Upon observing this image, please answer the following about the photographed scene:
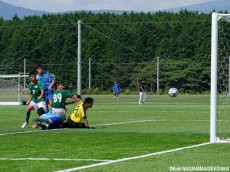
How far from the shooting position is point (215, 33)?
1773cm

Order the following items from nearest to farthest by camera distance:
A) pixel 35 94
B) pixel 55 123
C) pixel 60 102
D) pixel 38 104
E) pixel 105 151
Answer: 1. pixel 105 151
2. pixel 55 123
3. pixel 60 102
4. pixel 38 104
5. pixel 35 94

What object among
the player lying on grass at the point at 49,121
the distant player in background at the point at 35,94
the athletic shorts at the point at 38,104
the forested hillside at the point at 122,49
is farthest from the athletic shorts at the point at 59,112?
the forested hillside at the point at 122,49

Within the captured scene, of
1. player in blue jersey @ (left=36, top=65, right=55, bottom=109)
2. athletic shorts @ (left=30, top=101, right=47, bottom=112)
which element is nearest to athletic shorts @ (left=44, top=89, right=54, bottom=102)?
player in blue jersey @ (left=36, top=65, right=55, bottom=109)

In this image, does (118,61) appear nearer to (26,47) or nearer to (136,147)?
(26,47)

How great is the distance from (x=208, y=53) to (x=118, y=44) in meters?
13.6

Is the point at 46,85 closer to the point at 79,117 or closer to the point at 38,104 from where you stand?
the point at 38,104

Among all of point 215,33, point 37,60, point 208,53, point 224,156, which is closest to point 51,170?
point 224,156

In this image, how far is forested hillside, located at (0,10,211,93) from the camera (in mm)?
101812

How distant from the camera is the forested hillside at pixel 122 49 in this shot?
334 ft

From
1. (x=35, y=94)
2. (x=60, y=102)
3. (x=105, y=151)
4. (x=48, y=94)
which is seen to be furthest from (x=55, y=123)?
(x=105, y=151)

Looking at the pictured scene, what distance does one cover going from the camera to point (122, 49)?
108438 mm

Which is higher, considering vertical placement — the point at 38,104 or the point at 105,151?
the point at 38,104

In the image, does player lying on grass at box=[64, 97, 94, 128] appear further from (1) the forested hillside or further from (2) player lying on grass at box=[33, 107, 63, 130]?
(1) the forested hillside

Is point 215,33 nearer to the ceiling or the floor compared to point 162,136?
nearer to the ceiling
